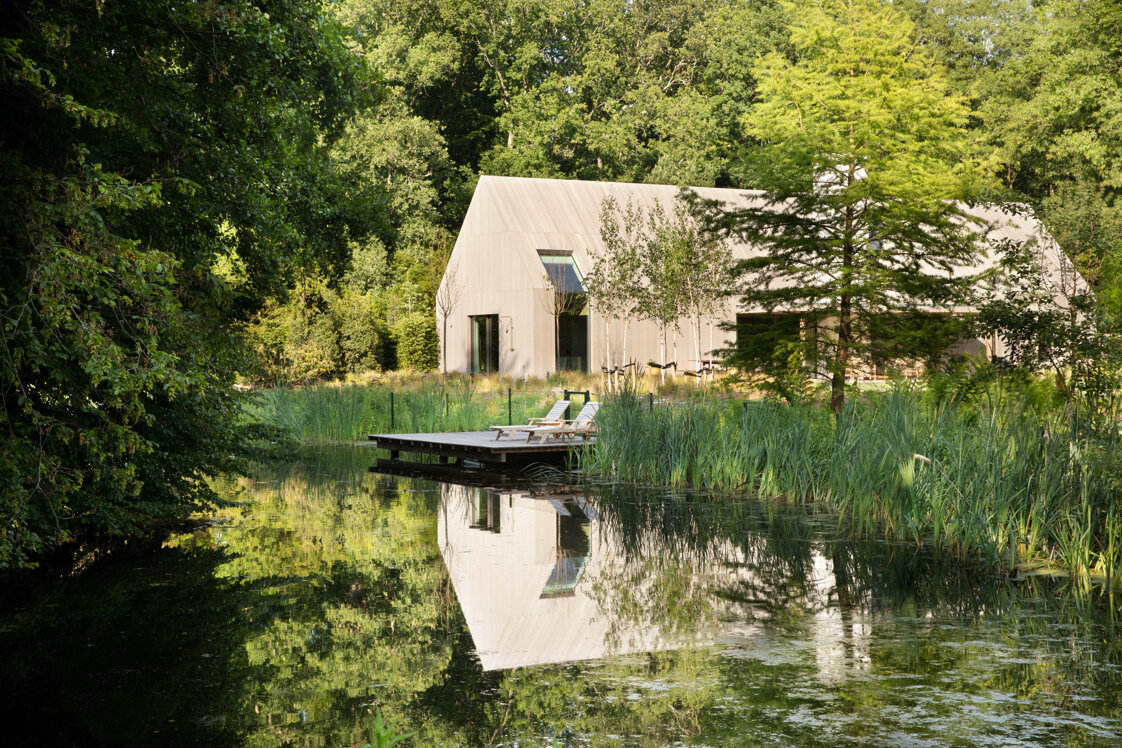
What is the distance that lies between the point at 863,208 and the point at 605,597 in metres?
6.72

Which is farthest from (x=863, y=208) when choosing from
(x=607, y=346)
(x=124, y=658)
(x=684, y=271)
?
(x=607, y=346)

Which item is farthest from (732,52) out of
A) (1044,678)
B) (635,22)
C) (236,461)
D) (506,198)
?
(1044,678)

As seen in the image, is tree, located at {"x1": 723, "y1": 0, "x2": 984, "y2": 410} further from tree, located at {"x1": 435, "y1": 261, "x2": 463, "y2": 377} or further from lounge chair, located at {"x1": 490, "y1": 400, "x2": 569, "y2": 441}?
tree, located at {"x1": 435, "y1": 261, "x2": 463, "y2": 377}

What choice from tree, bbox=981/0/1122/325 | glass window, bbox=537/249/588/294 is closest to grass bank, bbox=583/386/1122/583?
glass window, bbox=537/249/588/294

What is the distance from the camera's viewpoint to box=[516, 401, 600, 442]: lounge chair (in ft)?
46.8

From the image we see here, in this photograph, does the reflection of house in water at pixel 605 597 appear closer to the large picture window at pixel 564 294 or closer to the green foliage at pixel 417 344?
the large picture window at pixel 564 294

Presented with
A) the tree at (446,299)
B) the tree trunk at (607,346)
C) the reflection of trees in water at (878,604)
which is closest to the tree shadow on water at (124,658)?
the reflection of trees in water at (878,604)

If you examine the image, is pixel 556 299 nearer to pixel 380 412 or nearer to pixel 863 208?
pixel 380 412

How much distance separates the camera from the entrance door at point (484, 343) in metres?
29.8

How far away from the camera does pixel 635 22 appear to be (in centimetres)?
4569

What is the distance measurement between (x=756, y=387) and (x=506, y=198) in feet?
57.5

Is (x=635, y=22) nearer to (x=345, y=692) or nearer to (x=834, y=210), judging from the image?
(x=834, y=210)

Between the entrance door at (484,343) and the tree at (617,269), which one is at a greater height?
the tree at (617,269)

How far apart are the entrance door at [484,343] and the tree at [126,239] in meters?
18.9
